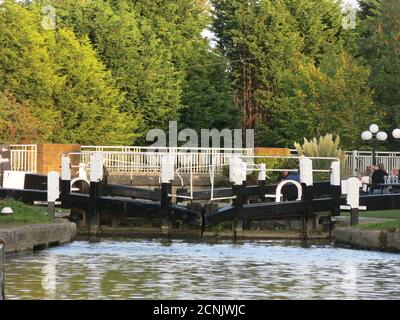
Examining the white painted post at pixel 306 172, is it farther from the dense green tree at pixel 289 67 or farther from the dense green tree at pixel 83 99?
the dense green tree at pixel 289 67

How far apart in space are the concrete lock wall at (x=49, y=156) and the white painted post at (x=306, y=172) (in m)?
17.9

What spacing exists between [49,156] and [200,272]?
28.2 meters

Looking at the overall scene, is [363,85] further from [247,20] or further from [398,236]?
[398,236]

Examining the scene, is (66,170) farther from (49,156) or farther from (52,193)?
(49,156)

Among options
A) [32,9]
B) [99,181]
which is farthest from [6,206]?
[32,9]

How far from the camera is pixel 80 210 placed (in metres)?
35.0

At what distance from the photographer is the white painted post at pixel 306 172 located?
33.8 metres

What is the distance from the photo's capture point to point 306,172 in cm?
3397

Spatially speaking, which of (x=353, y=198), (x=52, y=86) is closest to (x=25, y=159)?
(x=52, y=86)

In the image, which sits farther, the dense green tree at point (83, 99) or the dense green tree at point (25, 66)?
the dense green tree at point (83, 99)

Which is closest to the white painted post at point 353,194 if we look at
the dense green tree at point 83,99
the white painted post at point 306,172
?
the white painted post at point 306,172

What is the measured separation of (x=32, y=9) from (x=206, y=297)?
46790 mm

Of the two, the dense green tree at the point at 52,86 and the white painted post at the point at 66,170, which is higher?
the dense green tree at the point at 52,86

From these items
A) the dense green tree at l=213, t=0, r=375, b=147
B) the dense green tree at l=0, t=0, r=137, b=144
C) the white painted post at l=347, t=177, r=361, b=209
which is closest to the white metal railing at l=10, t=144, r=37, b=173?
the dense green tree at l=0, t=0, r=137, b=144
